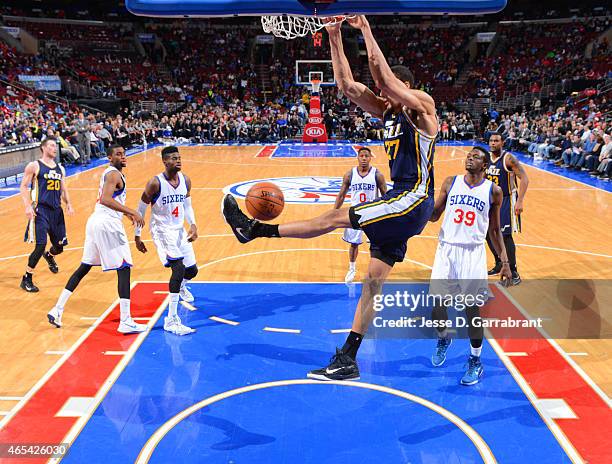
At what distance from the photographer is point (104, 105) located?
30500 mm

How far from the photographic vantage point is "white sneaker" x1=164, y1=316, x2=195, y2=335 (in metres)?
5.69

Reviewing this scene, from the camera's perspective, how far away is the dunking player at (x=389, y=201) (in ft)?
13.7

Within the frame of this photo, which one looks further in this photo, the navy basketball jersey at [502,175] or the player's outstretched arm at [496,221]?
the navy basketball jersey at [502,175]

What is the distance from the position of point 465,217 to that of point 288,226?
5.52ft

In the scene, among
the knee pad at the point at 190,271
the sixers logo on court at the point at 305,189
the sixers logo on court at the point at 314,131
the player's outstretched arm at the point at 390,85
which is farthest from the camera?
the sixers logo on court at the point at 314,131

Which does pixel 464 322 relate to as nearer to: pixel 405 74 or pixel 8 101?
pixel 405 74

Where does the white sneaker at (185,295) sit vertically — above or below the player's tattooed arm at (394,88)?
below

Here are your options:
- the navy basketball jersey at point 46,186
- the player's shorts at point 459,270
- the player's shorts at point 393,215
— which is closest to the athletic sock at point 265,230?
the player's shorts at point 393,215

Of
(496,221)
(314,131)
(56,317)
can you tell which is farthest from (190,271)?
(314,131)

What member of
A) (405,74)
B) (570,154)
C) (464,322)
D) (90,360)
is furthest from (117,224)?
(570,154)

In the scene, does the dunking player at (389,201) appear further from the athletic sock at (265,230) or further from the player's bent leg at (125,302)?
the player's bent leg at (125,302)

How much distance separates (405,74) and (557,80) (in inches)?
1154

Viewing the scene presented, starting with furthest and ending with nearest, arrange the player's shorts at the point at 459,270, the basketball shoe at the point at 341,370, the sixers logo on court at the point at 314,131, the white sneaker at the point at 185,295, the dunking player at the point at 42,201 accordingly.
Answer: the sixers logo on court at the point at 314,131 → the dunking player at the point at 42,201 → the white sneaker at the point at 185,295 → the player's shorts at the point at 459,270 → the basketball shoe at the point at 341,370

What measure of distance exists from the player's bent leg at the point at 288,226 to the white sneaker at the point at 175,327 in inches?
63.3
